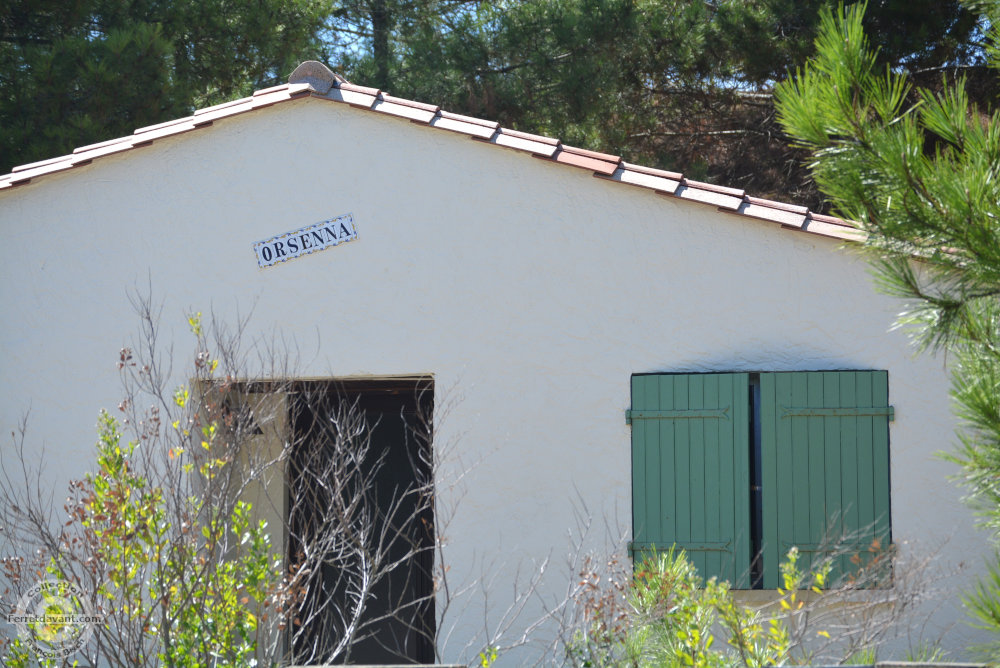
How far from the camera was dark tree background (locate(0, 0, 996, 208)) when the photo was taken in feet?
32.9

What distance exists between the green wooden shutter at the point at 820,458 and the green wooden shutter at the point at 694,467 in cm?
14

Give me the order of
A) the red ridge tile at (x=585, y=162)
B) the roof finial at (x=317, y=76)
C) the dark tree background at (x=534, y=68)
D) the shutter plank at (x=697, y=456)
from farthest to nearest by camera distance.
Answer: the dark tree background at (x=534, y=68) < the roof finial at (x=317, y=76) < the red ridge tile at (x=585, y=162) < the shutter plank at (x=697, y=456)

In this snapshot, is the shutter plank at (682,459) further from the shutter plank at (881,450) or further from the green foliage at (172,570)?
the green foliage at (172,570)

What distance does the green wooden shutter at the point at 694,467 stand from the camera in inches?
230

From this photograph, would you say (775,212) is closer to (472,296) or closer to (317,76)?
(472,296)

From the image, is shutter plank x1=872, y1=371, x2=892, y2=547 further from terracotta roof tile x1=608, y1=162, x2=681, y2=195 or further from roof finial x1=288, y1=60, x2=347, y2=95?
roof finial x1=288, y1=60, x2=347, y2=95

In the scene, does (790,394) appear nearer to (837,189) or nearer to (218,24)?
(837,189)

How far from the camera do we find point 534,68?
10.8 metres

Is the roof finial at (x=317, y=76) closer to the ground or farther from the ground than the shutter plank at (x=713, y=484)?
farther from the ground

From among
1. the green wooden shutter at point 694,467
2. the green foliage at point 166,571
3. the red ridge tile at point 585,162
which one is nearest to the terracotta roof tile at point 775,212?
the red ridge tile at point 585,162

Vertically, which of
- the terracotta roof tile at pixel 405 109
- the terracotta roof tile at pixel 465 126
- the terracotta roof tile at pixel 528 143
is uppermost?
the terracotta roof tile at pixel 405 109
